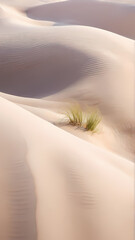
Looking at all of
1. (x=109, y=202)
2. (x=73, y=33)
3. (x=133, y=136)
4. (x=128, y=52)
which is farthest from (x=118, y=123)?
(x=73, y=33)

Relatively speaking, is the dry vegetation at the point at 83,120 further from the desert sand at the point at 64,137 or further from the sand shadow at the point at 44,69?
the sand shadow at the point at 44,69

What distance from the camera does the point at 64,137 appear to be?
12.5ft

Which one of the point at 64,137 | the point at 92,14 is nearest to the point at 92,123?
the point at 64,137

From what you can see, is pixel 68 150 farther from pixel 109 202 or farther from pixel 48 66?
pixel 48 66

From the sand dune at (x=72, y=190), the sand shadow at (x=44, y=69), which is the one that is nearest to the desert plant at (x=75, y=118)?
the sand shadow at (x=44, y=69)

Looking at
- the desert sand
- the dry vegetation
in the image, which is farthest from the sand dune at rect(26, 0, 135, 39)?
the dry vegetation

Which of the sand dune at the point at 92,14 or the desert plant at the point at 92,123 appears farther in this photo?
the sand dune at the point at 92,14

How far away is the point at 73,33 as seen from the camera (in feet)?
30.1

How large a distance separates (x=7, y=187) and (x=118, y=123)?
3.56m

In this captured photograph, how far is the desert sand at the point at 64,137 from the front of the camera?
2.78m

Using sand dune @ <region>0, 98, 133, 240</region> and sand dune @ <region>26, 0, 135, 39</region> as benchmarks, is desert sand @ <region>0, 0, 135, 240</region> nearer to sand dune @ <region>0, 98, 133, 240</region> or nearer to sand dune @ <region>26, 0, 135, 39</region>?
sand dune @ <region>0, 98, 133, 240</region>

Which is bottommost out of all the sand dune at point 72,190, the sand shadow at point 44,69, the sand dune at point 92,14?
the sand dune at point 72,190

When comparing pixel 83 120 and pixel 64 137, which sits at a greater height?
pixel 83 120

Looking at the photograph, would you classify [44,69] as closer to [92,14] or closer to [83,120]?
[83,120]
